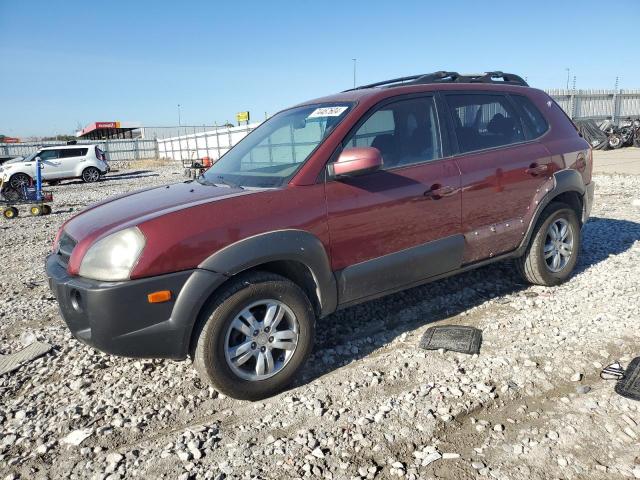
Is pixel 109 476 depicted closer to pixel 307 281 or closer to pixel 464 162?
pixel 307 281

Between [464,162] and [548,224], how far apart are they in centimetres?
126

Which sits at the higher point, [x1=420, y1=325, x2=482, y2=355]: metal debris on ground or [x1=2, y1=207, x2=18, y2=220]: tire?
[x1=2, y1=207, x2=18, y2=220]: tire

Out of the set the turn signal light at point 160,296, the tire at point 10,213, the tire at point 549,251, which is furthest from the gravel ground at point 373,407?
the tire at point 10,213

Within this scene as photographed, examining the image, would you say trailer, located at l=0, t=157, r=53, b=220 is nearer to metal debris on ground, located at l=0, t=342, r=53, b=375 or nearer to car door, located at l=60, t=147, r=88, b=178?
car door, located at l=60, t=147, r=88, b=178

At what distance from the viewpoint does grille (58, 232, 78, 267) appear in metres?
3.08

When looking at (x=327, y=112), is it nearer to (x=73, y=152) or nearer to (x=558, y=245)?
(x=558, y=245)

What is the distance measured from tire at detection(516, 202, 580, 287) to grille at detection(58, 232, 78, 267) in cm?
375

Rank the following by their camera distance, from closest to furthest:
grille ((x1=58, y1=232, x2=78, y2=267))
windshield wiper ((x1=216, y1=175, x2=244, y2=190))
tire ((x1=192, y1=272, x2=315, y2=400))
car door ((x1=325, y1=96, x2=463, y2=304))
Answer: tire ((x1=192, y1=272, x2=315, y2=400)) → grille ((x1=58, y1=232, x2=78, y2=267)) → car door ((x1=325, y1=96, x2=463, y2=304)) → windshield wiper ((x1=216, y1=175, x2=244, y2=190))

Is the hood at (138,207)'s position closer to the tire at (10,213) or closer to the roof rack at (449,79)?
the roof rack at (449,79)

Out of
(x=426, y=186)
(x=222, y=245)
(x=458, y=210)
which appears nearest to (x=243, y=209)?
(x=222, y=245)

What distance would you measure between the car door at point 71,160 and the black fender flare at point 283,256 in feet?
71.0

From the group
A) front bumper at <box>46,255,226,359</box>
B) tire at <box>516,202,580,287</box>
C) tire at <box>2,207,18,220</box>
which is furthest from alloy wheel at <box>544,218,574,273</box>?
tire at <box>2,207,18,220</box>

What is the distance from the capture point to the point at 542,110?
4.65 metres

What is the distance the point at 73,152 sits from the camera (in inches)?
868
